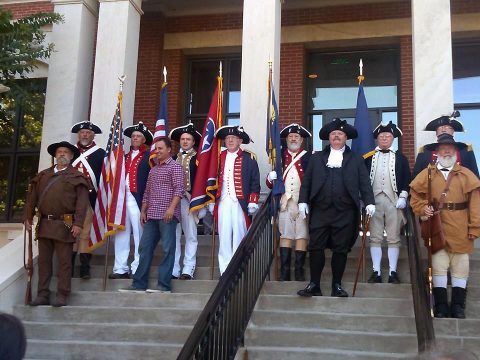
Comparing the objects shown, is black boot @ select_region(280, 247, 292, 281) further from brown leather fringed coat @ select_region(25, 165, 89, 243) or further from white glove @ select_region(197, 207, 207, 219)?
brown leather fringed coat @ select_region(25, 165, 89, 243)

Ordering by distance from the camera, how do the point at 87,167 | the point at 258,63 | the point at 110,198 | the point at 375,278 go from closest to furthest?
the point at 375,278, the point at 110,198, the point at 87,167, the point at 258,63

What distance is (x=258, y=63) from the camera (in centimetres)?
941

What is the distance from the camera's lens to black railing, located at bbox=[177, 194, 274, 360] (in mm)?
4902

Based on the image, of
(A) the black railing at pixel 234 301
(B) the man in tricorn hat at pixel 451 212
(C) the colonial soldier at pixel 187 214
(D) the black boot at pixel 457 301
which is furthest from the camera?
(C) the colonial soldier at pixel 187 214

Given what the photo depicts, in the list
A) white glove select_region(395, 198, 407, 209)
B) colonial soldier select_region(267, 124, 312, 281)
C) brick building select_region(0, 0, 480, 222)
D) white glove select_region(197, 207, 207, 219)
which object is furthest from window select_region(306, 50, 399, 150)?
white glove select_region(395, 198, 407, 209)

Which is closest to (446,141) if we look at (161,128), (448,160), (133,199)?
(448,160)

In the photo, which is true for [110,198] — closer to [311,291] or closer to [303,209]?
[303,209]

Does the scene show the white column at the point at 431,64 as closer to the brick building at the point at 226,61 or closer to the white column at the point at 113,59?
the brick building at the point at 226,61

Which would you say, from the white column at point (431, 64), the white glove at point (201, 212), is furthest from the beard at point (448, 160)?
the white glove at point (201, 212)

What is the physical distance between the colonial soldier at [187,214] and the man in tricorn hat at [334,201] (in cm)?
158

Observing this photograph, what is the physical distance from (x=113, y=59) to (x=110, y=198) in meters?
2.92

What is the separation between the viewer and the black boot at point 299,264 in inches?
295

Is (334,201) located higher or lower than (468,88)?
lower

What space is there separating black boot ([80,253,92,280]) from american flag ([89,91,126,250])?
131 mm
